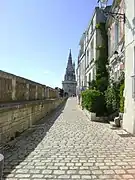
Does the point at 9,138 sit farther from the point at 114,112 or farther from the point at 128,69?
the point at 114,112

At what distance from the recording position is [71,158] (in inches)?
247

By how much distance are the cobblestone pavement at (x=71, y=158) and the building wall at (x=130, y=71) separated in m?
1.13

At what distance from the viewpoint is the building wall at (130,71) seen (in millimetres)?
10031

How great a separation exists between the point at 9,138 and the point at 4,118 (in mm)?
946

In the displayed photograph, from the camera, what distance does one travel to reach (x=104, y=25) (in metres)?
24.9

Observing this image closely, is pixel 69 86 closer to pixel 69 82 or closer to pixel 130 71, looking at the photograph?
pixel 69 82

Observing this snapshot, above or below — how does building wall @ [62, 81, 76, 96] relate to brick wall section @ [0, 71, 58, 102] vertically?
above

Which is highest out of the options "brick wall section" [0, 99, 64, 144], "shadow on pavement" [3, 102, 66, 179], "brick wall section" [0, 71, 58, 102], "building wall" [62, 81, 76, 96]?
"building wall" [62, 81, 76, 96]

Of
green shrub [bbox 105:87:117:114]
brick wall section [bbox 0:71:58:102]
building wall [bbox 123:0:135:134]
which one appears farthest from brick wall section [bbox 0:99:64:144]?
green shrub [bbox 105:87:117:114]

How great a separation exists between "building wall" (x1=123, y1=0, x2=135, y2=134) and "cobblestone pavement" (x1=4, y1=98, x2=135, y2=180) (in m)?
1.13

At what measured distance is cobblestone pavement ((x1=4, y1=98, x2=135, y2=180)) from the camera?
504cm

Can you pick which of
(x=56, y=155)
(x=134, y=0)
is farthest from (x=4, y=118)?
(x=134, y=0)

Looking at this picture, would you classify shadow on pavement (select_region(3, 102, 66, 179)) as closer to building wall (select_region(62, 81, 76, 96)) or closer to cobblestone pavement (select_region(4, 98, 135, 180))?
cobblestone pavement (select_region(4, 98, 135, 180))

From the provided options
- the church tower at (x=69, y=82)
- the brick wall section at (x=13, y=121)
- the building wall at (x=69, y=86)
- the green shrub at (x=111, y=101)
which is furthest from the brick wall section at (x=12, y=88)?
the building wall at (x=69, y=86)
